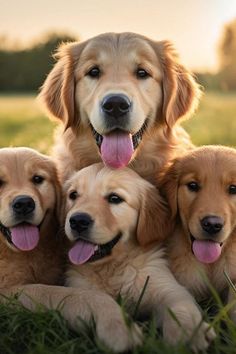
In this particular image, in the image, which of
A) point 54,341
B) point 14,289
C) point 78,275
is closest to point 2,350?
point 54,341

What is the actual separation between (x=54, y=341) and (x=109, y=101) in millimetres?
1594

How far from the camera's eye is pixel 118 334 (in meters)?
3.04

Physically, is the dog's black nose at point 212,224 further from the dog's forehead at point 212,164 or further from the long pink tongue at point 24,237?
the long pink tongue at point 24,237

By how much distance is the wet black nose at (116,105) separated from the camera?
13.1 ft

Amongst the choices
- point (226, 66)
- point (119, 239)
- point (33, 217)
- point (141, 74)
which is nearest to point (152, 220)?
point (119, 239)

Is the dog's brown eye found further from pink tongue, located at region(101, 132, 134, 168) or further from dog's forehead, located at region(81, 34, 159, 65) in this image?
pink tongue, located at region(101, 132, 134, 168)

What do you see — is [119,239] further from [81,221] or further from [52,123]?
[52,123]

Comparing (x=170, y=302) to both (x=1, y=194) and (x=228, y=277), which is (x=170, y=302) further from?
(x=1, y=194)

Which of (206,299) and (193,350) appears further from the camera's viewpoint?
(206,299)

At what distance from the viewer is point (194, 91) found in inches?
188

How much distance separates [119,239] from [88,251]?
0.21 meters

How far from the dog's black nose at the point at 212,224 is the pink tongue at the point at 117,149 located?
739mm

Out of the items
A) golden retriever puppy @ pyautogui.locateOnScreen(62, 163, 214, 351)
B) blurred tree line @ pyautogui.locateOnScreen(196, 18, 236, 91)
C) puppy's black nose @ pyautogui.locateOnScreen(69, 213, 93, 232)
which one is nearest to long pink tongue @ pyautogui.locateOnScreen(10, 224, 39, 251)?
golden retriever puppy @ pyautogui.locateOnScreen(62, 163, 214, 351)

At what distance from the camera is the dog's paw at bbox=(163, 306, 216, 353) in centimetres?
296
